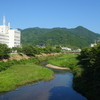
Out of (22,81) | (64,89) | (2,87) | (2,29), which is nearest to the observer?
(2,87)

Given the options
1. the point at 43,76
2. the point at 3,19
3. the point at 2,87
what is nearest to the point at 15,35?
the point at 3,19

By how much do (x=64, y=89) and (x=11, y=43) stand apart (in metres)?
61.6

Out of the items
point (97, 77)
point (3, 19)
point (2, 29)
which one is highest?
point (3, 19)

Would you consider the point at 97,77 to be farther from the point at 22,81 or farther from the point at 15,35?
the point at 15,35

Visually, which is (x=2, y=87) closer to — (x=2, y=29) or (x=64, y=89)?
(x=64, y=89)

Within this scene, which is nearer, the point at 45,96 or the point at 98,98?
the point at 98,98

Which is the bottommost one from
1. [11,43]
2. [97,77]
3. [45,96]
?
[45,96]

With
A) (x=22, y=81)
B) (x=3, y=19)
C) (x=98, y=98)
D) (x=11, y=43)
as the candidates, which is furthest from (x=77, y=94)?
(x=3, y=19)

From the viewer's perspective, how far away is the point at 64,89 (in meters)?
24.1

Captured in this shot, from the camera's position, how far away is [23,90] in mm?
22828

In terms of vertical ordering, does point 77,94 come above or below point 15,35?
below

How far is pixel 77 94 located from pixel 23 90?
8406mm

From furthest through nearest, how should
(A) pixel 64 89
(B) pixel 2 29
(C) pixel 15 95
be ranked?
(B) pixel 2 29 → (A) pixel 64 89 → (C) pixel 15 95

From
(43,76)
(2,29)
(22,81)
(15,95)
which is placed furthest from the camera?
(2,29)
